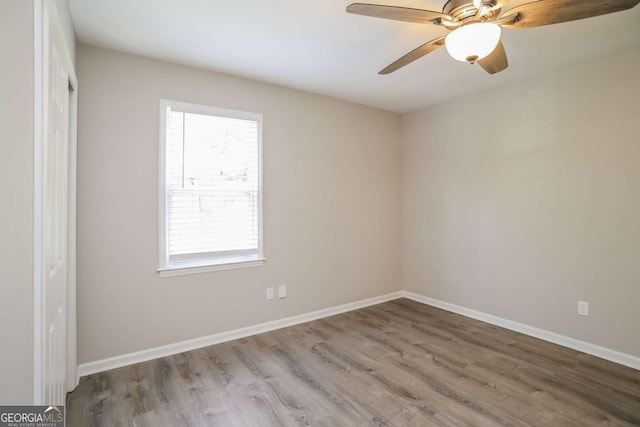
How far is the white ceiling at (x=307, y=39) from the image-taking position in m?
2.10

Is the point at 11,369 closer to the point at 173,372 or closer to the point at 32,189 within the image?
the point at 32,189

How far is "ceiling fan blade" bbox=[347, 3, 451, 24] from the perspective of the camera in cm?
154

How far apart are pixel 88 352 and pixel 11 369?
169cm

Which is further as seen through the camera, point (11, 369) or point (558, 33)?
point (558, 33)

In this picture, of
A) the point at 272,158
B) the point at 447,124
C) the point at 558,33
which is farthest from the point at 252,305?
the point at 558,33

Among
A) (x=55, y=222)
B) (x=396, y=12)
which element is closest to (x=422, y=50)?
(x=396, y=12)

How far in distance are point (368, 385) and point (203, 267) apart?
175cm

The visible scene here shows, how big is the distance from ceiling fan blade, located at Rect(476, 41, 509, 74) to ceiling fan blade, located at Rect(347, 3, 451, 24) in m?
0.44

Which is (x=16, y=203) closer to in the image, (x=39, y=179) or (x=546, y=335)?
(x=39, y=179)

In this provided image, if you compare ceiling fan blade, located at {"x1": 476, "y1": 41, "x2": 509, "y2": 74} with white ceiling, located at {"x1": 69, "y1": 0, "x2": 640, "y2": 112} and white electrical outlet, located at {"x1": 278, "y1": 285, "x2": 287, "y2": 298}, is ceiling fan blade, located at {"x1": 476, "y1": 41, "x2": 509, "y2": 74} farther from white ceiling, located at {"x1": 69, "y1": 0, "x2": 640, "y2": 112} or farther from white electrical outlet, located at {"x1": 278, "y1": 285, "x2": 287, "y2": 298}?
white electrical outlet, located at {"x1": 278, "y1": 285, "x2": 287, "y2": 298}

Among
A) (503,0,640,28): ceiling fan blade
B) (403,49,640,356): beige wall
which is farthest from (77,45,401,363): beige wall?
(503,0,640,28): ceiling fan blade

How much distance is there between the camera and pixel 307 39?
2447mm

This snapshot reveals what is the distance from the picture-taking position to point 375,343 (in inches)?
122

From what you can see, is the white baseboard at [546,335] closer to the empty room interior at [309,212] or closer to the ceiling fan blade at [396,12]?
the empty room interior at [309,212]
